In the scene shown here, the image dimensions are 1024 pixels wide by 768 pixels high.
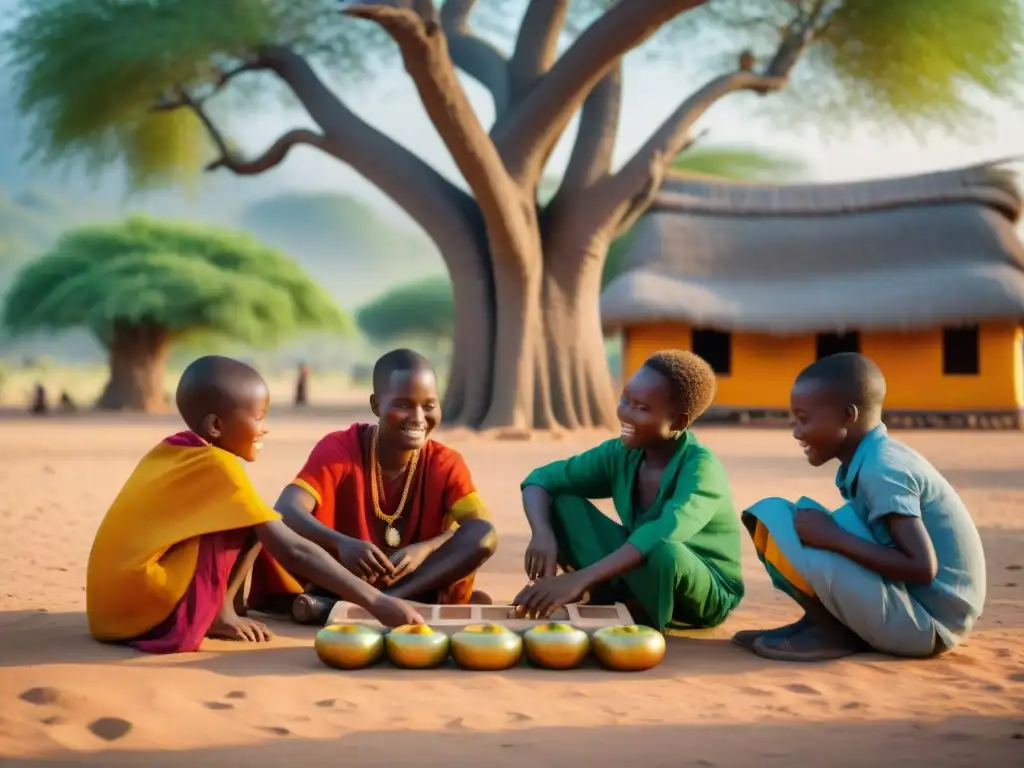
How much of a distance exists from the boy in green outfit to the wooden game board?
85 millimetres

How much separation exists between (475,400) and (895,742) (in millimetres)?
13111

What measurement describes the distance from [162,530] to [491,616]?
45.2 inches

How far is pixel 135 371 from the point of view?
27.8 m

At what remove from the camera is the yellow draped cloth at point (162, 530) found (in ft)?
11.6

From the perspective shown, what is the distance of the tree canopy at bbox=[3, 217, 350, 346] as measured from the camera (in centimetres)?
2733

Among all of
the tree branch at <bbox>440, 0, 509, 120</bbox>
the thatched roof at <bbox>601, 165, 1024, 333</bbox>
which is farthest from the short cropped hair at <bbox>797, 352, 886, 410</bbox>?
the thatched roof at <bbox>601, 165, 1024, 333</bbox>

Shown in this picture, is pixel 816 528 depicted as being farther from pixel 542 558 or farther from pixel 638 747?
pixel 638 747

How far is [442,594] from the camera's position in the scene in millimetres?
4164

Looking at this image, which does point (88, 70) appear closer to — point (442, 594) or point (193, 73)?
point (193, 73)

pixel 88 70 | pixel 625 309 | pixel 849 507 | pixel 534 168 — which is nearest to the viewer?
pixel 849 507

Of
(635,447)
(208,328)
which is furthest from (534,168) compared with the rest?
(208,328)

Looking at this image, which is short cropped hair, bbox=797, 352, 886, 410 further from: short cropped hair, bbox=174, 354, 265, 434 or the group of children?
short cropped hair, bbox=174, 354, 265, 434

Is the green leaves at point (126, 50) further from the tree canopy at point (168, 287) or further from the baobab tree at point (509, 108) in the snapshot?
the tree canopy at point (168, 287)

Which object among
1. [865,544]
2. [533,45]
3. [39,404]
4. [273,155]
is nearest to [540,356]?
[533,45]
